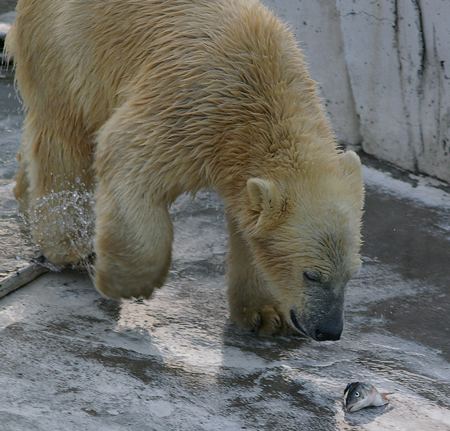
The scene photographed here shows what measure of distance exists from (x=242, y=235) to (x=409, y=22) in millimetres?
2957

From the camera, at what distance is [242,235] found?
3402 mm

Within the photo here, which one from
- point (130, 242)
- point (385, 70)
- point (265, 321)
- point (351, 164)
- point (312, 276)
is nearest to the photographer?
point (312, 276)

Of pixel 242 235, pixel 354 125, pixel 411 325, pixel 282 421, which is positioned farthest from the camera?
pixel 354 125

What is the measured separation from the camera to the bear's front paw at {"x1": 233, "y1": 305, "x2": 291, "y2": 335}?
365cm

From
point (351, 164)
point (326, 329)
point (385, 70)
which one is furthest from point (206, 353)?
point (385, 70)

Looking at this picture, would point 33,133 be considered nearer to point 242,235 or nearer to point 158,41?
point 158,41

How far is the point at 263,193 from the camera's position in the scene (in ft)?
9.86

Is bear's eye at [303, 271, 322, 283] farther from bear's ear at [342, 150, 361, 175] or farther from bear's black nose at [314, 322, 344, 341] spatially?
bear's ear at [342, 150, 361, 175]

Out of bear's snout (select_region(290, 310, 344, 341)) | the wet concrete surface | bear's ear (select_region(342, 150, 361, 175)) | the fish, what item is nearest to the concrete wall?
the wet concrete surface

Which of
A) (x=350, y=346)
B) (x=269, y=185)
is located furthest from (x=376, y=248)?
(x=269, y=185)

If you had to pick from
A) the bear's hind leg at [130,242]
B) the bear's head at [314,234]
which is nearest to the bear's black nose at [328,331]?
the bear's head at [314,234]

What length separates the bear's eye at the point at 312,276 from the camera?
3.07 metres

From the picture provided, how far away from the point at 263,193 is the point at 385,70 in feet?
10.6

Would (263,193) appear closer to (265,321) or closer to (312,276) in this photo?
(312,276)
